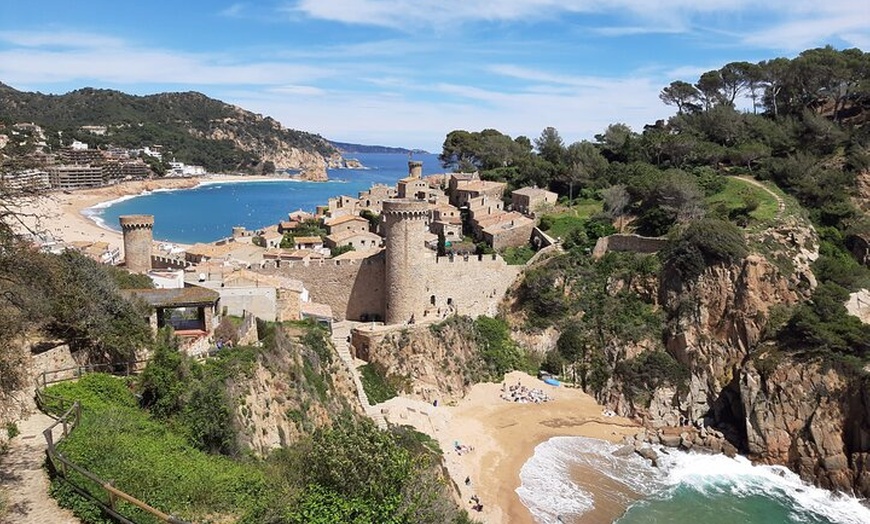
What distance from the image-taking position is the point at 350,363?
26.8m

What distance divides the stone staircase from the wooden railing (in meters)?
10.4

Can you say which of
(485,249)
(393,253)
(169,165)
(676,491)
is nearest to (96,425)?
(393,253)

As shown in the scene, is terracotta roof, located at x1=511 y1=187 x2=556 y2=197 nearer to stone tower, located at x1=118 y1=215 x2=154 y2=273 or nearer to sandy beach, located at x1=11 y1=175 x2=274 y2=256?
stone tower, located at x1=118 y1=215 x2=154 y2=273

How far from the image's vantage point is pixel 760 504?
25.1m

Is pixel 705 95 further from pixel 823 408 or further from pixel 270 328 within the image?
pixel 270 328

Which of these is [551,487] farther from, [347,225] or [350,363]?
[347,225]

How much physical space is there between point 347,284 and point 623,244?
16.9 meters

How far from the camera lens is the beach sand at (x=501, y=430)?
24.0 m

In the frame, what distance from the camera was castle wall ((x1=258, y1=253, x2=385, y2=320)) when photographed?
3080 cm

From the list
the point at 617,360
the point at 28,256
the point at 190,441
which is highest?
the point at 28,256

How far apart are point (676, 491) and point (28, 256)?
24.2 metres

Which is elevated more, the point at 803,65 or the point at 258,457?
the point at 803,65

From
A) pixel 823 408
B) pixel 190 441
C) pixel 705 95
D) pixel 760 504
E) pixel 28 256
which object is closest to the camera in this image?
pixel 28 256

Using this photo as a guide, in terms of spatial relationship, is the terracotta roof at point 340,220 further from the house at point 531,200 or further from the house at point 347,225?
the house at point 531,200
